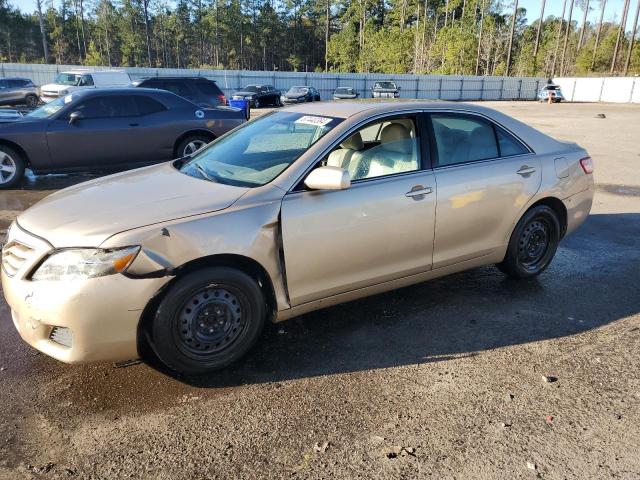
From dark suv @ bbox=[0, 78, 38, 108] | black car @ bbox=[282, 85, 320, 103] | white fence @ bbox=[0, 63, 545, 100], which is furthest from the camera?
white fence @ bbox=[0, 63, 545, 100]

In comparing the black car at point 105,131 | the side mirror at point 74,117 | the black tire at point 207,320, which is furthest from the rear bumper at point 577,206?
the side mirror at point 74,117

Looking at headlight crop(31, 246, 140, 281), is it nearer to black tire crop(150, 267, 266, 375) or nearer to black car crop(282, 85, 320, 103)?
black tire crop(150, 267, 266, 375)

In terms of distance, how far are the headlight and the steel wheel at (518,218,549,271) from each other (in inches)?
132

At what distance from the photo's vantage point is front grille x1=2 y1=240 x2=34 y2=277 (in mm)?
2988

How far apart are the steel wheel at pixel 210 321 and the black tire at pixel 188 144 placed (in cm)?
698

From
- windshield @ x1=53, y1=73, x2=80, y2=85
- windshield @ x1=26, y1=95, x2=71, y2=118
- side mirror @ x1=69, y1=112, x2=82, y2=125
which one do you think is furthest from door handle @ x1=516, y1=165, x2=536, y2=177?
windshield @ x1=53, y1=73, x2=80, y2=85

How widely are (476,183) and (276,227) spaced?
1.77m

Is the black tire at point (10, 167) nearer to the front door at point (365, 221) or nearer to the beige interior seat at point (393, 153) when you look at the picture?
the front door at point (365, 221)

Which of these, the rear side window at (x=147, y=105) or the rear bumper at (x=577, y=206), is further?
the rear side window at (x=147, y=105)

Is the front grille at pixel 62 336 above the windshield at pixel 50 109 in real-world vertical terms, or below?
below

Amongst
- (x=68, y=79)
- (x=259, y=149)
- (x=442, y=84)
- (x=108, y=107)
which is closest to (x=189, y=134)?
(x=108, y=107)

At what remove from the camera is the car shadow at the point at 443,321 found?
3.42 meters

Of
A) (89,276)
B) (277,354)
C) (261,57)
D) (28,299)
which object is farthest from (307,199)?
(261,57)

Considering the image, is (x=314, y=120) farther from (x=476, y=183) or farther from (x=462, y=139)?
(x=476, y=183)
